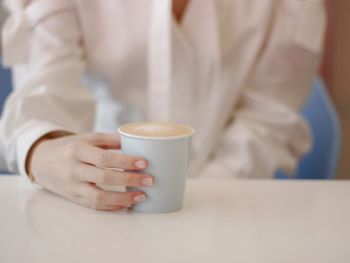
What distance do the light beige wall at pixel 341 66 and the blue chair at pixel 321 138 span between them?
1405 millimetres

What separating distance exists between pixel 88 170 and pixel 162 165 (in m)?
0.09

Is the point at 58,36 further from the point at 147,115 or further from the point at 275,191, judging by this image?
the point at 275,191

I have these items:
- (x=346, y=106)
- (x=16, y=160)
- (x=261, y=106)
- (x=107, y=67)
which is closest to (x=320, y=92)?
(x=261, y=106)

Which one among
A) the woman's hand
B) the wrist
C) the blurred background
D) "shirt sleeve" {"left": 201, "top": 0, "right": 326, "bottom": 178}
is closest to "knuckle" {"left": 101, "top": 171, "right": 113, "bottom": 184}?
the woman's hand

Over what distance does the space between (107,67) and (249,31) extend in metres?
0.28

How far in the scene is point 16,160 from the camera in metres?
0.83

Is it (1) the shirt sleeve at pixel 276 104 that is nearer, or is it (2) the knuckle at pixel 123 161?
(2) the knuckle at pixel 123 161

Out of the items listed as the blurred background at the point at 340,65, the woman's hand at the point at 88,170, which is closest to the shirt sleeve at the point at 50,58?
the woman's hand at the point at 88,170

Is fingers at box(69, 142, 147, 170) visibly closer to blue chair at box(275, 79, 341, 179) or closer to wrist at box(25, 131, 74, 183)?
wrist at box(25, 131, 74, 183)

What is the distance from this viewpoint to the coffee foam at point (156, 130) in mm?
626

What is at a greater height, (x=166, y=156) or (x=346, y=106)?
(x=166, y=156)

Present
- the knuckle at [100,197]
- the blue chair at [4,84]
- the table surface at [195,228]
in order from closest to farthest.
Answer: the table surface at [195,228], the knuckle at [100,197], the blue chair at [4,84]

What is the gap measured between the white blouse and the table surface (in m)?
0.35

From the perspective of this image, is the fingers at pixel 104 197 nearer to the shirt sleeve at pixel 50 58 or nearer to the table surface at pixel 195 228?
the table surface at pixel 195 228
